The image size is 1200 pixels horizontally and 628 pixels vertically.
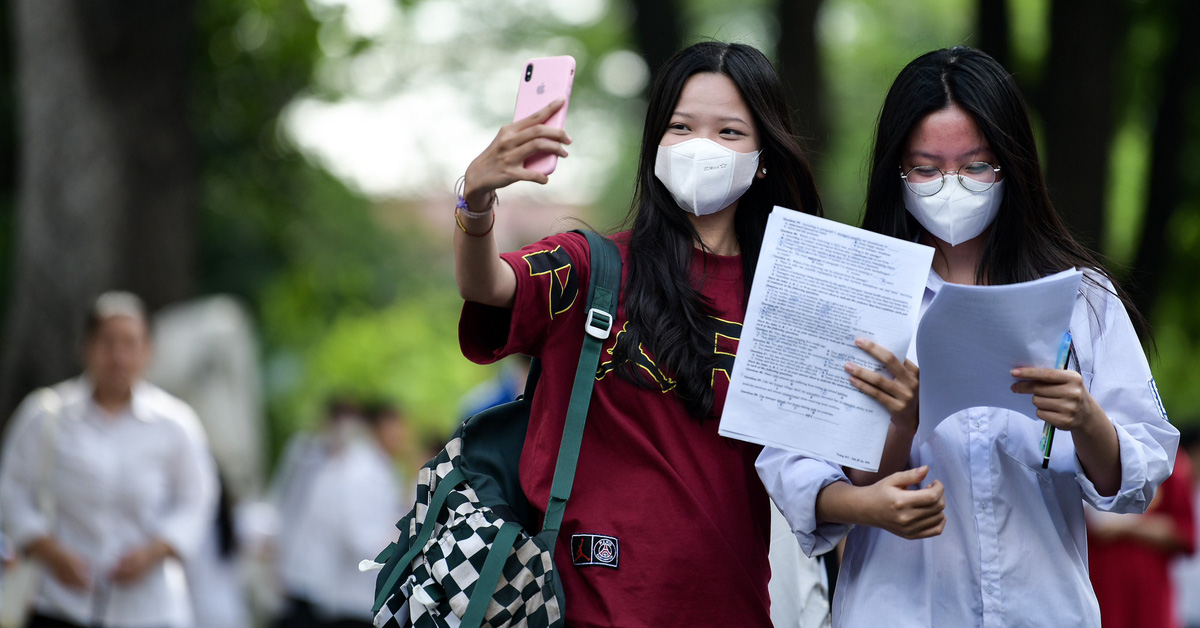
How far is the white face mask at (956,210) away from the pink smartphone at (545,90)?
2.78 ft

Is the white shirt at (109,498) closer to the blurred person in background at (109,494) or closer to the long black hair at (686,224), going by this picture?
the blurred person in background at (109,494)

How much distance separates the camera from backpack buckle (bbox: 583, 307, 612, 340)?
311cm

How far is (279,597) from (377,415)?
6.57 ft

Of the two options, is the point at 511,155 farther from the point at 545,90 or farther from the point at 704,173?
the point at 704,173

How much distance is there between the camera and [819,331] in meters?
2.83

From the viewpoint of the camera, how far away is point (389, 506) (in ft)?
34.8

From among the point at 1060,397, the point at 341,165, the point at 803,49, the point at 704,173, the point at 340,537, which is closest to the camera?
the point at 1060,397

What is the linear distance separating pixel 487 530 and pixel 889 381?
98 centimetres

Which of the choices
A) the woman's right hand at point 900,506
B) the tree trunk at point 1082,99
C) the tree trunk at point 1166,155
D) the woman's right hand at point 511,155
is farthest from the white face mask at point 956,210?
the tree trunk at point 1166,155

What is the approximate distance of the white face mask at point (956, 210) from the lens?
300 cm

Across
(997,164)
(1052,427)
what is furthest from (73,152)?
(1052,427)

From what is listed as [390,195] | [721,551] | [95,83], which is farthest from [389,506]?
[390,195]

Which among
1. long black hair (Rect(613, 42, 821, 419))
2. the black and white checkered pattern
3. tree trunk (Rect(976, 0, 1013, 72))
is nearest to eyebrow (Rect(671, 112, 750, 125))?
long black hair (Rect(613, 42, 821, 419))

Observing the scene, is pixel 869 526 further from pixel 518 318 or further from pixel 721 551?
pixel 518 318
